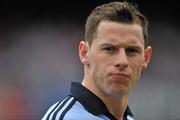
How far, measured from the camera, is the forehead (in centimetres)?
122

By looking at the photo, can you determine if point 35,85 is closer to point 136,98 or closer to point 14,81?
point 14,81

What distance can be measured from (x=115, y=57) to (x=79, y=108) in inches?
6.8

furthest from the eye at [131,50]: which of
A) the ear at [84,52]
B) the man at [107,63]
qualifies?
the ear at [84,52]

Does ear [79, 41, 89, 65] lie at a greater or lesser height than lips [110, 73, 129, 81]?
greater

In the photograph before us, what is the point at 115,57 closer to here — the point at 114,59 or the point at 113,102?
the point at 114,59

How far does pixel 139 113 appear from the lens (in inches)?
185

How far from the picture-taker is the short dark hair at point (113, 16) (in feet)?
4.15

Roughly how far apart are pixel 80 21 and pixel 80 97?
3.71m

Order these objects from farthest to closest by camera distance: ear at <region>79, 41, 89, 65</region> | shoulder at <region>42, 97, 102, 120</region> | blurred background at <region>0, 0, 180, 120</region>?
blurred background at <region>0, 0, 180, 120</region> → ear at <region>79, 41, 89, 65</region> → shoulder at <region>42, 97, 102, 120</region>

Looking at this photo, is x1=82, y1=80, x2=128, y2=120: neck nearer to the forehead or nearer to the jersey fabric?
the jersey fabric

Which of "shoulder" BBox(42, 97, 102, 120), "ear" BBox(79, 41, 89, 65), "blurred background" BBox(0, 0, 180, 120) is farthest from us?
"blurred background" BBox(0, 0, 180, 120)

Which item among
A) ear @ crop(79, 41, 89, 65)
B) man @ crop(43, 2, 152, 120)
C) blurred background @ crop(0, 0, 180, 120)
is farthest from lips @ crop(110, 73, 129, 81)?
blurred background @ crop(0, 0, 180, 120)

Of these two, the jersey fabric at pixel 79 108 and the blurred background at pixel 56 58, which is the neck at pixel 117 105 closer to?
the jersey fabric at pixel 79 108

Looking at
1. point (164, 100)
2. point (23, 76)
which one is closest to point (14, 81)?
point (23, 76)
